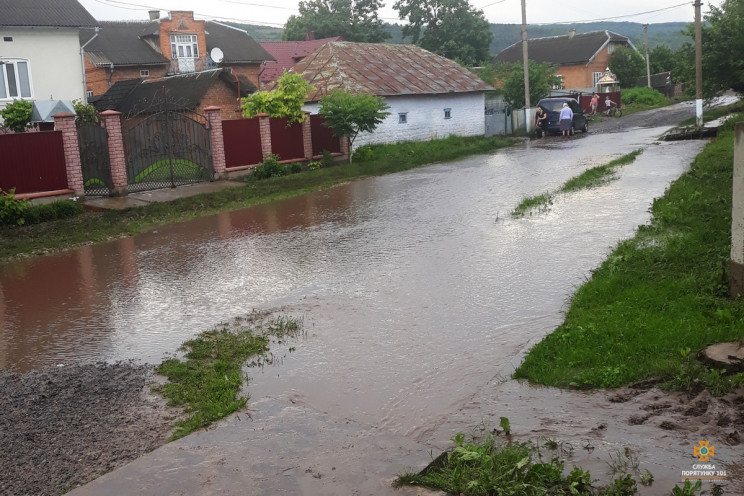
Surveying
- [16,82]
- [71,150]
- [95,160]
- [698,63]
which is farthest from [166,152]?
[698,63]

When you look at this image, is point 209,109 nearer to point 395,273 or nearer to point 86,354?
point 395,273

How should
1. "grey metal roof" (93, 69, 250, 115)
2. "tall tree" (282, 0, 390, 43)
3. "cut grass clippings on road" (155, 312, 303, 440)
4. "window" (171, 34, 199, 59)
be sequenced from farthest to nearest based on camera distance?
1. "tall tree" (282, 0, 390, 43)
2. "window" (171, 34, 199, 59)
3. "grey metal roof" (93, 69, 250, 115)
4. "cut grass clippings on road" (155, 312, 303, 440)

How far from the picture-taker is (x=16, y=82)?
26.5m

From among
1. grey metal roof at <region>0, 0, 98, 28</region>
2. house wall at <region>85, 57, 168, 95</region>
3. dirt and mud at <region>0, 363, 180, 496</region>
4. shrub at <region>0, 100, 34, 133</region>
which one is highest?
grey metal roof at <region>0, 0, 98, 28</region>

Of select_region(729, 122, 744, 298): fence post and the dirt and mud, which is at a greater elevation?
select_region(729, 122, 744, 298): fence post

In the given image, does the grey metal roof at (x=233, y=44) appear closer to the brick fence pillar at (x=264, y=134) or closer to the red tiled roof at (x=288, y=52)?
the red tiled roof at (x=288, y=52)

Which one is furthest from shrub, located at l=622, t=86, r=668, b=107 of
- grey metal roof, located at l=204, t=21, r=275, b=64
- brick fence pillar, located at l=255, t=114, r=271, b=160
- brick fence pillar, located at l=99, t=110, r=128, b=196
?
brick fence pillar, located at l=99, t=110, r=128, b=196

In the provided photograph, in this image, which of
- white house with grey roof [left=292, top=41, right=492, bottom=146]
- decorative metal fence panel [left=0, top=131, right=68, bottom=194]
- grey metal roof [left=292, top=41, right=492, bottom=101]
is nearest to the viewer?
decorative metal fence panel [left=0, top=131, right=68, bottom=194]

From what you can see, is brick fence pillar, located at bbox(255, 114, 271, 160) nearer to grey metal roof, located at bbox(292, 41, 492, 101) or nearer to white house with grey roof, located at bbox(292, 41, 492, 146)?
white house with grey roof, located at bbox(292, 41, 492, 146)

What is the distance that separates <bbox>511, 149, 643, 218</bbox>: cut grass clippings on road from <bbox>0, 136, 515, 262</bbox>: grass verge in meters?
6.74

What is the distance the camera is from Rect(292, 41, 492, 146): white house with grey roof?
93.6 feet

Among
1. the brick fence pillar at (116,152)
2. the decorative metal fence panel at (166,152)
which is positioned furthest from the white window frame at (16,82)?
the brick fence pillar at (116,152)

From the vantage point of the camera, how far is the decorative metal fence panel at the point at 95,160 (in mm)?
17922

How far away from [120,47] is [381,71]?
56.9ft
